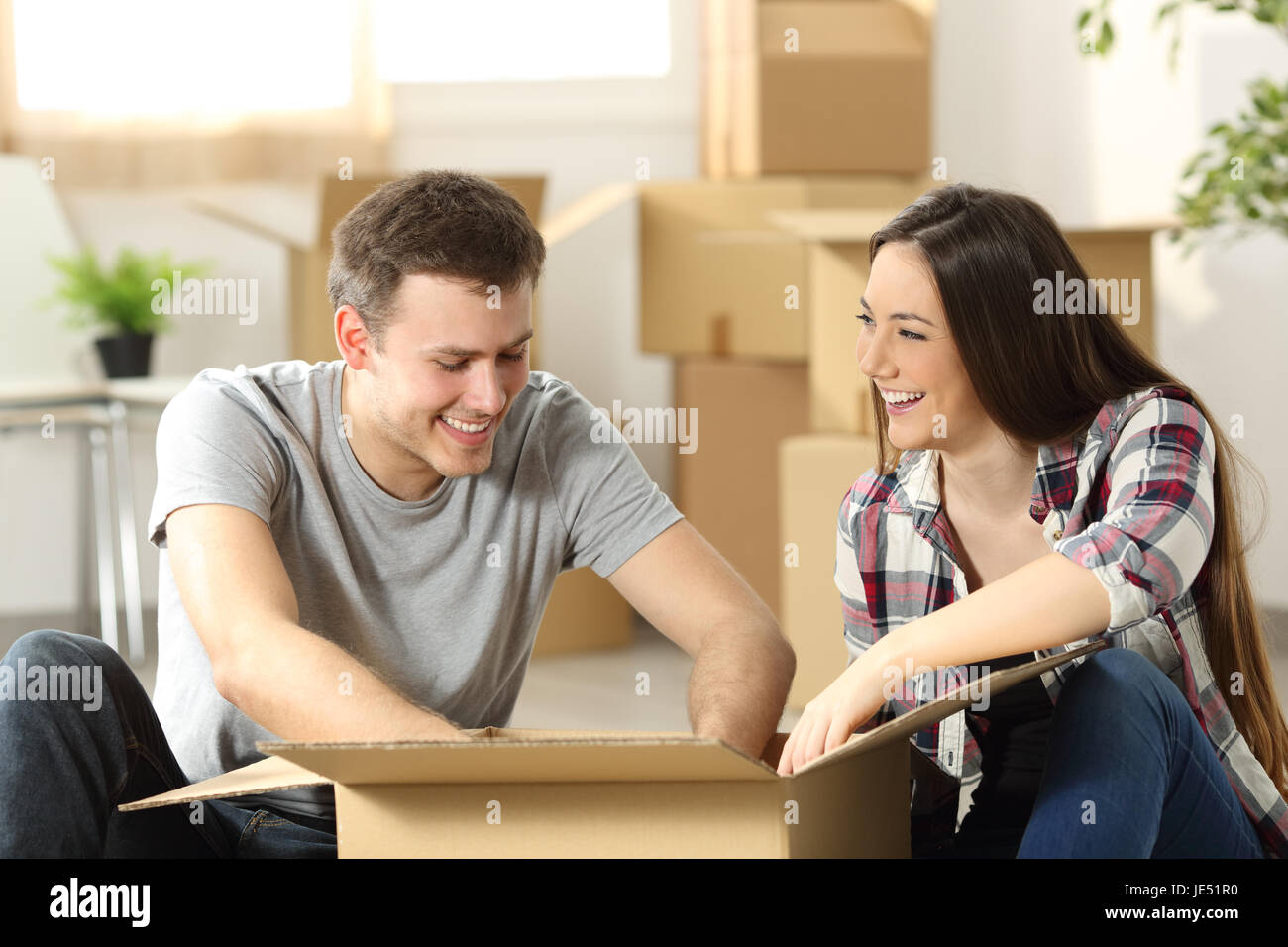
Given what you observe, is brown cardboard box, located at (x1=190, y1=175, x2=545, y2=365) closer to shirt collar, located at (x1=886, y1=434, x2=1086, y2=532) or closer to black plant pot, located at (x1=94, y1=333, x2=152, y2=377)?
black plant pot, located at (x1=94, y1=333, x2=152, y2=377)

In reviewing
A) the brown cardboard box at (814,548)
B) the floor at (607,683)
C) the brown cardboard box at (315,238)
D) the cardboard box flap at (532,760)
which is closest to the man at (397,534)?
the cardboard box flap at (532,760)

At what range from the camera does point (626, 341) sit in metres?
3.85

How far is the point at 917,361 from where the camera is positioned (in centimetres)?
126

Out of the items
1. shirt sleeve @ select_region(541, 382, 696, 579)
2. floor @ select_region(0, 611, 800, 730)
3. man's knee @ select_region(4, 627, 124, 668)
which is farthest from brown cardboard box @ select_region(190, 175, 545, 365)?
man's knee @ select_region(4, 627, 124, 668)

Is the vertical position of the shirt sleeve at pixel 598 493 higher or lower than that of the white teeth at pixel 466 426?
lower

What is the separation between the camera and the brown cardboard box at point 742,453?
324cm

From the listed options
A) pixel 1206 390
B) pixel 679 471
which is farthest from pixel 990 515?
pixel 1206 390

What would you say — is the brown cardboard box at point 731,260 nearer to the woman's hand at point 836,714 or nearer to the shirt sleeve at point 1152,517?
the shirt sleeve at point 1152,517

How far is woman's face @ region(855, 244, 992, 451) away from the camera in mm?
1249

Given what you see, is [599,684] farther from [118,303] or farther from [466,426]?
[466,426]

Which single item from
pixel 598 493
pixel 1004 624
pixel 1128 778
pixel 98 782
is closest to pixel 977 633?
pixel 1004 624

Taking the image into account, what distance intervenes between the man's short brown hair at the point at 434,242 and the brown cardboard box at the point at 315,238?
1576mm
